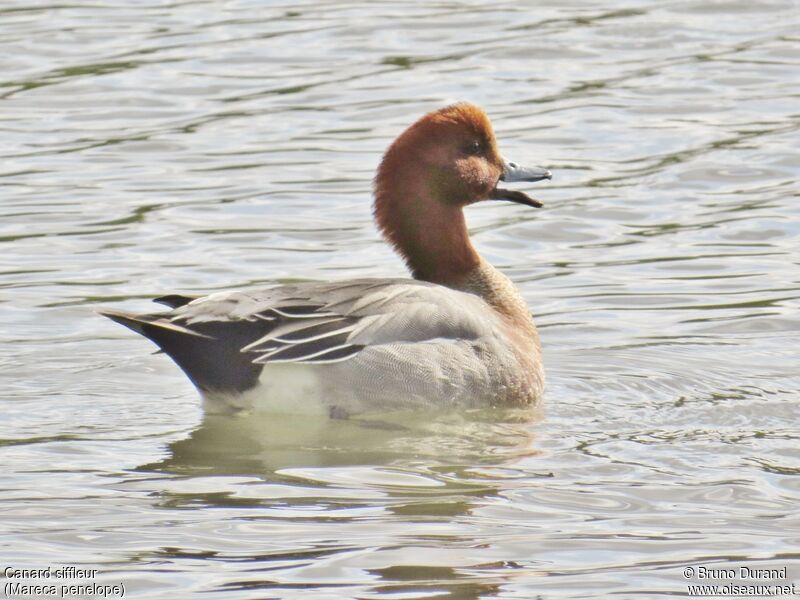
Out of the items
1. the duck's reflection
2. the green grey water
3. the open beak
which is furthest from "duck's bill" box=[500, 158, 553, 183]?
the duck's reflection

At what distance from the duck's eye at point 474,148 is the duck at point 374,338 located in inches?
6.8

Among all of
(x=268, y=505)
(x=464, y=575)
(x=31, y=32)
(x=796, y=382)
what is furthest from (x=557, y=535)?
(x=31, y=32)

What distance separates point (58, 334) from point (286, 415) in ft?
6.57

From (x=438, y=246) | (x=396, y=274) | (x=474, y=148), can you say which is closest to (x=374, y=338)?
(x=438, y=246)

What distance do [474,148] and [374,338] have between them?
4.71 ft

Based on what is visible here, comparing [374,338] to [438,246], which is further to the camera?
[438,246]

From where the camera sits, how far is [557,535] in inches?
259

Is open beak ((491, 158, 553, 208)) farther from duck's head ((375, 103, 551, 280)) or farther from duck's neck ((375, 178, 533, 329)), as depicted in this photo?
duck's neck ((375, 178, 533, 329))

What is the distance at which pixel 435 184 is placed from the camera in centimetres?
912

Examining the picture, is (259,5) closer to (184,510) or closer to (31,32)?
(31,32)

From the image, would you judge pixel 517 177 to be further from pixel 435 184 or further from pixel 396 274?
pixel 396 274

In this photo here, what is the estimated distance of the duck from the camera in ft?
26.9

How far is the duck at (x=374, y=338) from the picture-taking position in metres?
8.19

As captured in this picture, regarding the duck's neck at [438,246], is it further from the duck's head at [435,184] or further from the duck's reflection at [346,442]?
the duck's reflection at [346,442]
